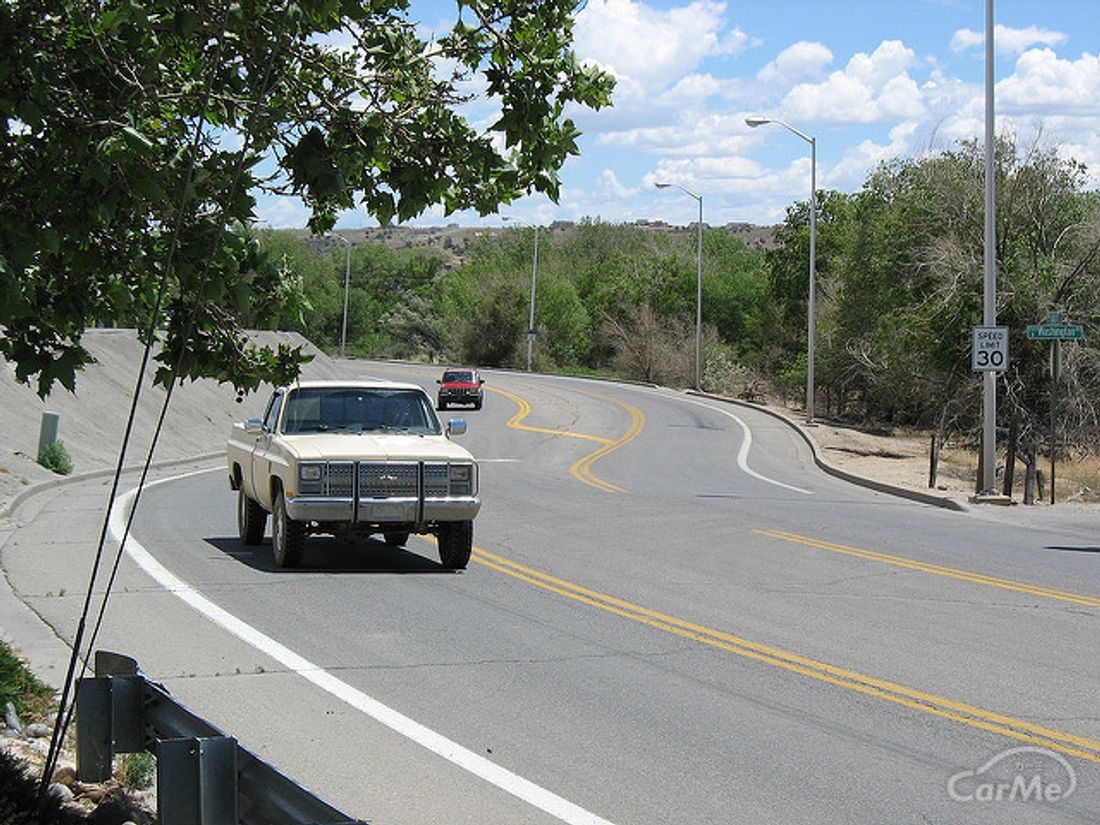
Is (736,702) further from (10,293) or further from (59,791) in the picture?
(10,293)

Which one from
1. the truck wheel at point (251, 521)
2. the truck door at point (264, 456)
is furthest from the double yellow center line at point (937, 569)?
the truck door at point (264, 456)

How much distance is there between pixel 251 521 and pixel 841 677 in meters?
8.33

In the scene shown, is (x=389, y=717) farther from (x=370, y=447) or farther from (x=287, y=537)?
(x=370, y=447)

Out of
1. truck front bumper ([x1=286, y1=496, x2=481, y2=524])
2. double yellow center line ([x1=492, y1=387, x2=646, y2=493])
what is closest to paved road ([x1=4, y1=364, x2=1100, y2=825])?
truck front bumper ([x1=286, y1=496, x2=481, y2=524])

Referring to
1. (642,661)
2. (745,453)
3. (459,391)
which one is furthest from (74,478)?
(459,391)

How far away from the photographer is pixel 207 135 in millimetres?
6531

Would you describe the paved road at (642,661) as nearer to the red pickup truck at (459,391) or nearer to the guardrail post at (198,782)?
the guardrail post at (198,782)

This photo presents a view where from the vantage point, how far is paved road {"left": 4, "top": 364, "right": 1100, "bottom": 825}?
6742mm

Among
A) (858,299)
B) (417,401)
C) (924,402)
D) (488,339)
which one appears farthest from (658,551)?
(488,339)

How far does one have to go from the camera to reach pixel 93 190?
600cm

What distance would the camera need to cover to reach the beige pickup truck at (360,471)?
43.5ft

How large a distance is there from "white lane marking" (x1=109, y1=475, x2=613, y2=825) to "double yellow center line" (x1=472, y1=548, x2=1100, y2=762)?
286cm

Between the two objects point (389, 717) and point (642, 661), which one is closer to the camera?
point (389, 717)

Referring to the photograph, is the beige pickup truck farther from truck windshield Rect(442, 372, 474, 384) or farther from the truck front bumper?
truck windshield Rect(442, 372, 474, 384)
